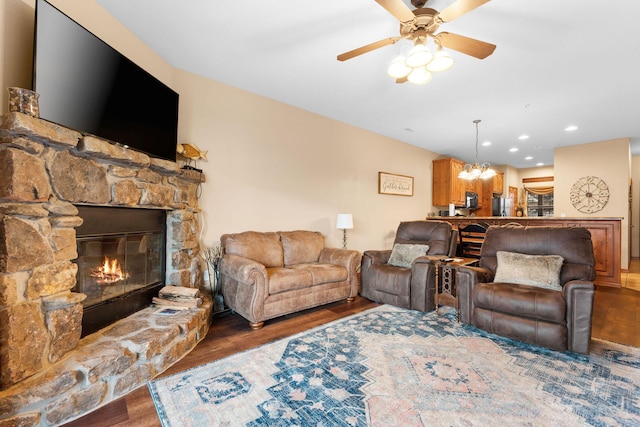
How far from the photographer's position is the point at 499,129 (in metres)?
5.00

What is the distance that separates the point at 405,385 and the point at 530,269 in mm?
1765

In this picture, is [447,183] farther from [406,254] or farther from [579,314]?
[579,314]

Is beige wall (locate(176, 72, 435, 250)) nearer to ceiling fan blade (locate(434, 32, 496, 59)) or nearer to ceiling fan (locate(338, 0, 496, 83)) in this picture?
ceiling fan (locate(338, 0, 496, 83))

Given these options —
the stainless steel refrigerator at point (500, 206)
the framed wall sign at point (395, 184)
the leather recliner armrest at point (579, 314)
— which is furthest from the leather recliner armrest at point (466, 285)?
the stainless steel refrigerator at point (500, 206)

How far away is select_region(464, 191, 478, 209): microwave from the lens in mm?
7039

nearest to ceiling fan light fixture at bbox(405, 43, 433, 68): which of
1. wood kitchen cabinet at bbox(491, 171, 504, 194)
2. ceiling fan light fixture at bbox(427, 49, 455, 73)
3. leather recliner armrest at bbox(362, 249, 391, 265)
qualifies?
ceiling fan light fixture at bbox(427, 49, 455, 73)

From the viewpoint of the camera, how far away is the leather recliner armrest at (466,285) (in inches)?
110

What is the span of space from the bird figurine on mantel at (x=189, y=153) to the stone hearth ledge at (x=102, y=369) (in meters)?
1.60

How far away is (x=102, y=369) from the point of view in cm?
166

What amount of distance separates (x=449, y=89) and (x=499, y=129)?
217 cm

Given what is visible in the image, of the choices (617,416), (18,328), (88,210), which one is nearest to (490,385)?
(617,416)

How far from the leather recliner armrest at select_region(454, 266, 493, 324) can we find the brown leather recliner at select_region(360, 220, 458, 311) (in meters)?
0.40

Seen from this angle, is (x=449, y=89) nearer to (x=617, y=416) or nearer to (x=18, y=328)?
(x=617, y=416)

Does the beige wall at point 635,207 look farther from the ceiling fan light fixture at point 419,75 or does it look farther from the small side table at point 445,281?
the ceiling fan light fixture at point 419,75
